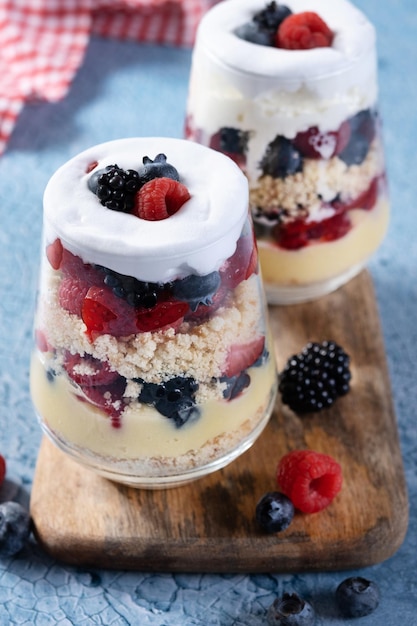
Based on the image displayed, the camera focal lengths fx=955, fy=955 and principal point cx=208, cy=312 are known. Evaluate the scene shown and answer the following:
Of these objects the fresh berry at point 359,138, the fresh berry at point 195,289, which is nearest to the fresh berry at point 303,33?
the fresh berry at point 359,138

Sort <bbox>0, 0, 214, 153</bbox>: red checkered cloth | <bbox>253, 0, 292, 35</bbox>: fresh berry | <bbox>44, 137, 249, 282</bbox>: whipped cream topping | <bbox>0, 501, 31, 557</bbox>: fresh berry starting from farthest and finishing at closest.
Answer: <bbox>0, 0, 214, 153</bbox>: red checkered cloth → <bbox>253, 0, 292, 35</bbox>: fresh berry → <bbox>0, 501, 31, 557</bbox>: fresh berry → <bbox>44, 137, 249, 282</bbox>: whipped cream topping

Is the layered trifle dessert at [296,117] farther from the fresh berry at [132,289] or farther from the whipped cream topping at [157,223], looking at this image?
the fresh berry at [132,289]

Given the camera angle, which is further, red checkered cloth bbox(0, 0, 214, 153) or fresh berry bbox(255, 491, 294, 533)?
red checkered cloth bbox(0, 0, 214, 153)

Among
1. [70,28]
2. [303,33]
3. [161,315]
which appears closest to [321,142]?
[303,33]

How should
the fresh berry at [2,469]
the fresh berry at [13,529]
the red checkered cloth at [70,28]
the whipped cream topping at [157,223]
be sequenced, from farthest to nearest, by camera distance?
the red checkered cloth at [70,28]
the fresh berry at [2,469]
the fresh berry at [13,529]
the whipped cream topping at [157,223]

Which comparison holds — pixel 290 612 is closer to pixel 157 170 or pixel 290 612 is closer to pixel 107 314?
pixel 107 314

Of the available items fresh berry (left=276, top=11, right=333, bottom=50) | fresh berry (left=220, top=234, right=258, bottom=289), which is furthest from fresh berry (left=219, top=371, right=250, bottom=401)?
fresh berry (left=276, top=11, right=333, bottom=50)

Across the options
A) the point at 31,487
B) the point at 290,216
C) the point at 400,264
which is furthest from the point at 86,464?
the point at 400,264

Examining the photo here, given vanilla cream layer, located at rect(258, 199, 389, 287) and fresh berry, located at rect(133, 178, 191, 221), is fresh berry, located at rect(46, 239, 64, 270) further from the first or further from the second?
vanilla cream layer, located at rect(258, 199, 389, 287)
